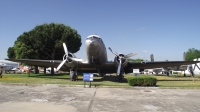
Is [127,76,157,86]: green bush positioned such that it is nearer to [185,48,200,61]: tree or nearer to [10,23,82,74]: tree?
[10,23,82,74]: tree

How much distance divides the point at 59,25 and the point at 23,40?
34.5 feet

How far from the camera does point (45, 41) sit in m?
41.8

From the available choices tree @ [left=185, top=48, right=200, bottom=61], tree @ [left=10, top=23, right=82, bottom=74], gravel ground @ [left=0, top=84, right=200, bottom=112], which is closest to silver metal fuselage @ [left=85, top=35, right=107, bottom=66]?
gravel ground @ [left=0, top=84, right=200, bottom=112]

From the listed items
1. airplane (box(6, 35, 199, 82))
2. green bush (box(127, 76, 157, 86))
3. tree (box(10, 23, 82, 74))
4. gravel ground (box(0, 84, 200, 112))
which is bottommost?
gravel ground (box(0, 84, 200, 112))

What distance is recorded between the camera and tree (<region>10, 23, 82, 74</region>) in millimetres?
41906

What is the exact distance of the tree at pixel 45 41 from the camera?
41.9 meters

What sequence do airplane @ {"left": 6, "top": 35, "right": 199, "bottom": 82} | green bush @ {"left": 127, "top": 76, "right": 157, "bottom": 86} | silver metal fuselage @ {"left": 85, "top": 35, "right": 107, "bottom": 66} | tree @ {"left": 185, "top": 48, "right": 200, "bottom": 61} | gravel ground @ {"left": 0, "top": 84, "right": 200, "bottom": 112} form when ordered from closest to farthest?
1. gravel ground @ {"left": 0, "top": 84, "right": 200, "bottom": 112}
2. green bush @ {"left": 127, "top": 76, "right": 157, "bottom": 86}
3. silver metal fuselage @ {"left": 85, "top": 35, "right": 107, "bottom": 66}
4. airplane @ {"left": 6, "top": 35, "right": 199, "bottom": 82}
5. tree @ {"left": 185, "top": 48, "right": 200, "bottom": 61}

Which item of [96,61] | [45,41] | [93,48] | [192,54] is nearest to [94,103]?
[93,48]

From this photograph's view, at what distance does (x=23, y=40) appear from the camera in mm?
44406

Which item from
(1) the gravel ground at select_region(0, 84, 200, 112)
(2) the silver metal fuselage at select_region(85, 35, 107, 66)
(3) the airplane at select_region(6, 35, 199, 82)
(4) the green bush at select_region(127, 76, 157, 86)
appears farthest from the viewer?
(3) the airplane at select_region(6, 35, 199, 82)

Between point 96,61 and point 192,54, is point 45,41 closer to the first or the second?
point 96,61

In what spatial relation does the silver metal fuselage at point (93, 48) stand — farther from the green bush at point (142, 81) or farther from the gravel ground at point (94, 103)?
the gravel ground at point (94, 103)

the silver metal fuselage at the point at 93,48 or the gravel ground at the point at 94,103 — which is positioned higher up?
the silver metal fuselage at the point at 93,48

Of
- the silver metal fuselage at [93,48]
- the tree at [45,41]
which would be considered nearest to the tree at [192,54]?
the tree at [45,41]
